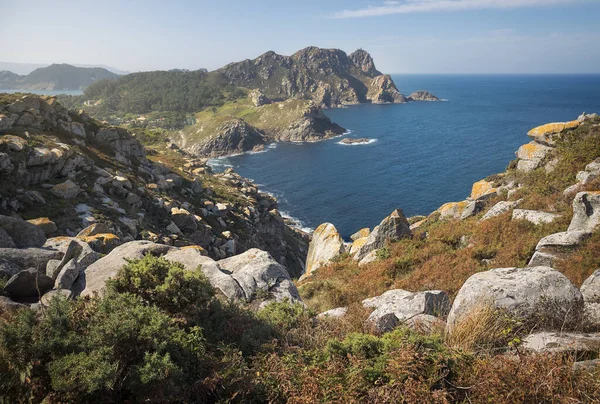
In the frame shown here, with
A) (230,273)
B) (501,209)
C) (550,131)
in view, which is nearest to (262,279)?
(230,273)

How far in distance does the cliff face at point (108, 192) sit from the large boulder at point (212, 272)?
4.43 m

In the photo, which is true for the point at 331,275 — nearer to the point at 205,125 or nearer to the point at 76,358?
the point at 76,358

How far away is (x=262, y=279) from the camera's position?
42.0ft

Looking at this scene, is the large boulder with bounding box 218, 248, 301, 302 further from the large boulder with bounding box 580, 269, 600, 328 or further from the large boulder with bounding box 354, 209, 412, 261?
the large boulder with bounding box 354, 209, 412, 261

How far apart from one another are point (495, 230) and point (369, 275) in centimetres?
779

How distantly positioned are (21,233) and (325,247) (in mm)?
20773

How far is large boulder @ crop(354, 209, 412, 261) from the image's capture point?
22203mm

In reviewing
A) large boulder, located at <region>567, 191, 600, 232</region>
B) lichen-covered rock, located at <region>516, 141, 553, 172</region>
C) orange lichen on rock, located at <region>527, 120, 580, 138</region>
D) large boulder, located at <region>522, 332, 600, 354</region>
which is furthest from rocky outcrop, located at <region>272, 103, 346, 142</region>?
large boulder, located at <region>522, 332, 600, 354</region>

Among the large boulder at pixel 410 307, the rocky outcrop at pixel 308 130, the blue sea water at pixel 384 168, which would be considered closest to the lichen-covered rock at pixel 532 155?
the large boulder at pixel 410 307

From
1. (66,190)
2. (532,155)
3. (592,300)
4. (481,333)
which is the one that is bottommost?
(592,300)

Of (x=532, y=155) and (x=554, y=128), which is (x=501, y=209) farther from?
(x=554, y=128)

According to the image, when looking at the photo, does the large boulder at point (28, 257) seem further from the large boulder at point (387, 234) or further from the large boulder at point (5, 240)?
the large boulder at point (387, 234)

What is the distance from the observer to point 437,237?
21.0 meters

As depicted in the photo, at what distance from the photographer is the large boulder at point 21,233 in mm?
14236
